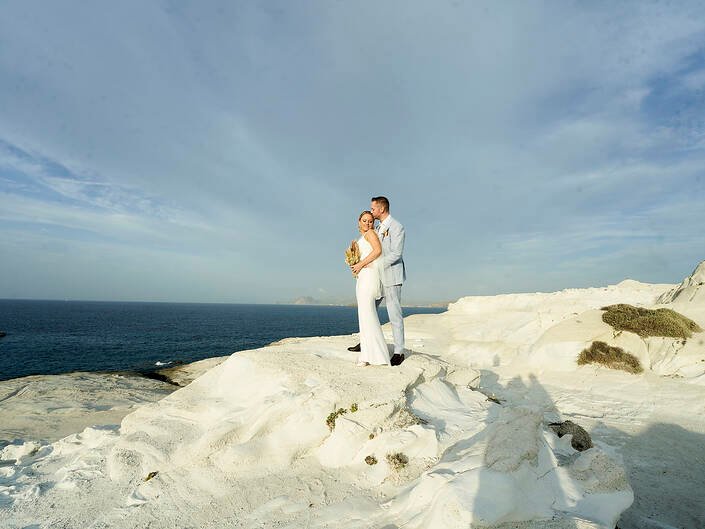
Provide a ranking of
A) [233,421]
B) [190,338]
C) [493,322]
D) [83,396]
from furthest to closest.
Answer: [190,338], [493,322], [83,396], [233,421]

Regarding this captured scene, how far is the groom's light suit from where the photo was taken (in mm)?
8188

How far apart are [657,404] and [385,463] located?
10.7 metres

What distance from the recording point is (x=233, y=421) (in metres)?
7.20

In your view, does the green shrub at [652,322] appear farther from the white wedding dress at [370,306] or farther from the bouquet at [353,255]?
the bouquet at [353,255]

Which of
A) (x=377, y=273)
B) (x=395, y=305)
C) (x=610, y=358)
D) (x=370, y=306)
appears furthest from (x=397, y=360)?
(x=610, y=358)

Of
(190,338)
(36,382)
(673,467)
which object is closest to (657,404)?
(673,467)

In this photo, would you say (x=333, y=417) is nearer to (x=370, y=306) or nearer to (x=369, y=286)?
(x=370, y=306)

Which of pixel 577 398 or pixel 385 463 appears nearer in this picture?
pixel 385 463

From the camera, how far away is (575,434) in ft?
24.7

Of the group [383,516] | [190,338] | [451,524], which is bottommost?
[190,338]

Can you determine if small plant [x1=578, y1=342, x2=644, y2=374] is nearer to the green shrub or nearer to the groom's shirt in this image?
the green shrub

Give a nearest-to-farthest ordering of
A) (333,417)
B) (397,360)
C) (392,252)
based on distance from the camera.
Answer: (333,417) < (392,252) < (397,360)

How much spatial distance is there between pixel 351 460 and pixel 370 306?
3248 millimetres

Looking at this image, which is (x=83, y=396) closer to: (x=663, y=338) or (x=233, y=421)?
(x=233, y=421)
